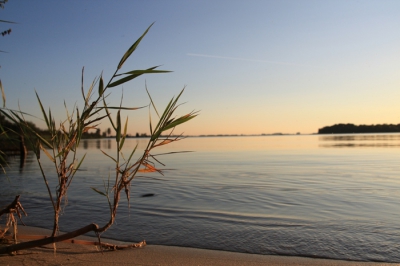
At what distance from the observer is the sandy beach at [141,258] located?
12.4 feet

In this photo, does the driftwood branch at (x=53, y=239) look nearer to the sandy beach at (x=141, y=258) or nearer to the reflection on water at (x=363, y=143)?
the sandy beach at (x=141, y=258)

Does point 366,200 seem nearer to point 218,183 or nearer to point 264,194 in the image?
point 264,194

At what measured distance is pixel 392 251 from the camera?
14.7 feet

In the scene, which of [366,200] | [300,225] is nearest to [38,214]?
[300,225]

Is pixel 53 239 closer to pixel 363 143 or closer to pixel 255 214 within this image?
pixel 255 214

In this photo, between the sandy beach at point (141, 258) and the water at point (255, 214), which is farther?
the water at point (255, 214)

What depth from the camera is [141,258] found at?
13.2ft

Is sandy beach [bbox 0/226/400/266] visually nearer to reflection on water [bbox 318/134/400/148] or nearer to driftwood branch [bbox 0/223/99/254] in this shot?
driftwood branch [bbox 0/223/99/254]

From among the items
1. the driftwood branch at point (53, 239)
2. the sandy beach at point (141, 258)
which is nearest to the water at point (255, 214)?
the sandy beach at point (141, 258)

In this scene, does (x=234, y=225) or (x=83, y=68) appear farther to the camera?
(x=234, y=225)

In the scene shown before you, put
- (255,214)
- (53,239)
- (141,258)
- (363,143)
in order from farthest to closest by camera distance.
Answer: (363,143) → (255,214) → (141,258) → (53,239)

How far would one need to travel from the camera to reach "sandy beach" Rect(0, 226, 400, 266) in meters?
3.77

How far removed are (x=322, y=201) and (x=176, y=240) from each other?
428 cm

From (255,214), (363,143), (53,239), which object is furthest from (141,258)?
(363,143)
